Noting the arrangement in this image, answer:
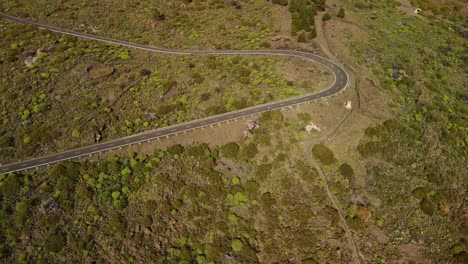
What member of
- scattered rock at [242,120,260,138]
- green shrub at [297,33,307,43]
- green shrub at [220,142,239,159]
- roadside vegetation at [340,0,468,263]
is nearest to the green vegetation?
roadside vegetation at [340,0,468,263]

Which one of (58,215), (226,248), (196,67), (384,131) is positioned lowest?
(226,248)

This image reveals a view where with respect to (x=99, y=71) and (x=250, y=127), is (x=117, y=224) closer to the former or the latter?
(x=250, y=127)

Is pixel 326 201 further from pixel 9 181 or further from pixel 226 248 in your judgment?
pixel 9 181

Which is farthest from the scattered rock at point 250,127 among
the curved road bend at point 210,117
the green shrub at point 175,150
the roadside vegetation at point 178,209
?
the green shrub at point 175,150

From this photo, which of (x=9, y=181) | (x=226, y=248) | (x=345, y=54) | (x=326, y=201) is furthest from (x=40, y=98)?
(x=345, y=54)

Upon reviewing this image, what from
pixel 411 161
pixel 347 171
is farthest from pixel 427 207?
pixel 347 171

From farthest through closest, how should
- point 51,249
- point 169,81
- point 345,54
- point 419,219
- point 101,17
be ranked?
1. point 101,17
2. point 345,54
3. point 169,81
4. point 419,219
5. point 51,249
